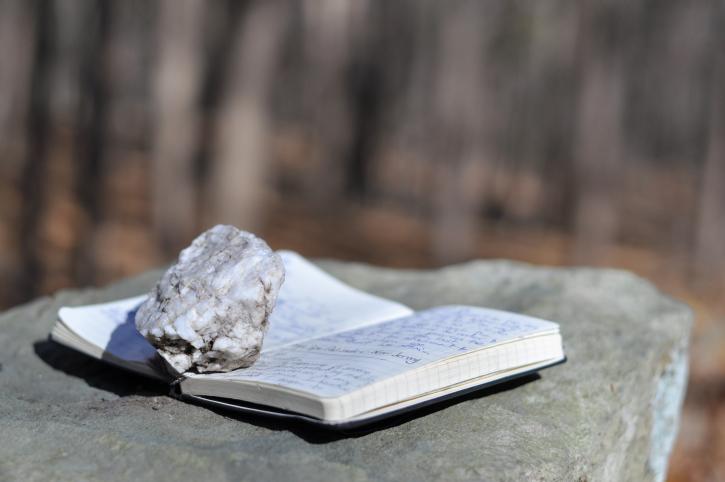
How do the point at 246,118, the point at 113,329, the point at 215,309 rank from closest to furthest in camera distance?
the point at 215,309
the point at 113,329
the point at 246,118

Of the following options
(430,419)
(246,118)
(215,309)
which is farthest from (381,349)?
(246,118)

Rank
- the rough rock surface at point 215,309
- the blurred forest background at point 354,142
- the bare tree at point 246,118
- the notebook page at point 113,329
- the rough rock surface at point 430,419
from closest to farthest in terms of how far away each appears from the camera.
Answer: the rough rock surface at point 430,419 < the rough rock surface at point 215,309 < the notebook page at point 113,329 < the bare tree at point 246,118 < the blurred forest background at point 354,142

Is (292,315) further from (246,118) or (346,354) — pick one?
(246,118)

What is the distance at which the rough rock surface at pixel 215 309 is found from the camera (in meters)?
1.58

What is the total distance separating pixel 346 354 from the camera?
5.42ft

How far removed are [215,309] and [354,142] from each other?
14264 millimetres

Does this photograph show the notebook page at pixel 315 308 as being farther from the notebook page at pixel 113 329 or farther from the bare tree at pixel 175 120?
the bare tree at pixel 175 120

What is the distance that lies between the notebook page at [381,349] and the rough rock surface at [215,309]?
5cm

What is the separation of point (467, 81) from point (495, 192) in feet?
33.0

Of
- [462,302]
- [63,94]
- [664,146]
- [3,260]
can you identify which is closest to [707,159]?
[3,260]

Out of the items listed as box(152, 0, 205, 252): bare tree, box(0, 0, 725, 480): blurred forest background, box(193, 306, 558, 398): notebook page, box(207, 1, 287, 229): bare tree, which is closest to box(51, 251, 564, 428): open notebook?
box(193, 306, 558, 398): notebook page

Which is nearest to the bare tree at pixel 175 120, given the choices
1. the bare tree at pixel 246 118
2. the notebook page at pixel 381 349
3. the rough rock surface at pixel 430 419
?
the bare tree at pixel 246 118

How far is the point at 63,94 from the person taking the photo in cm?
1889

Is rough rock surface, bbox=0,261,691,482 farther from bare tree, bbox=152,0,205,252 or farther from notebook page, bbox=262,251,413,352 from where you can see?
bare tree, bbox=152,0,205,252
